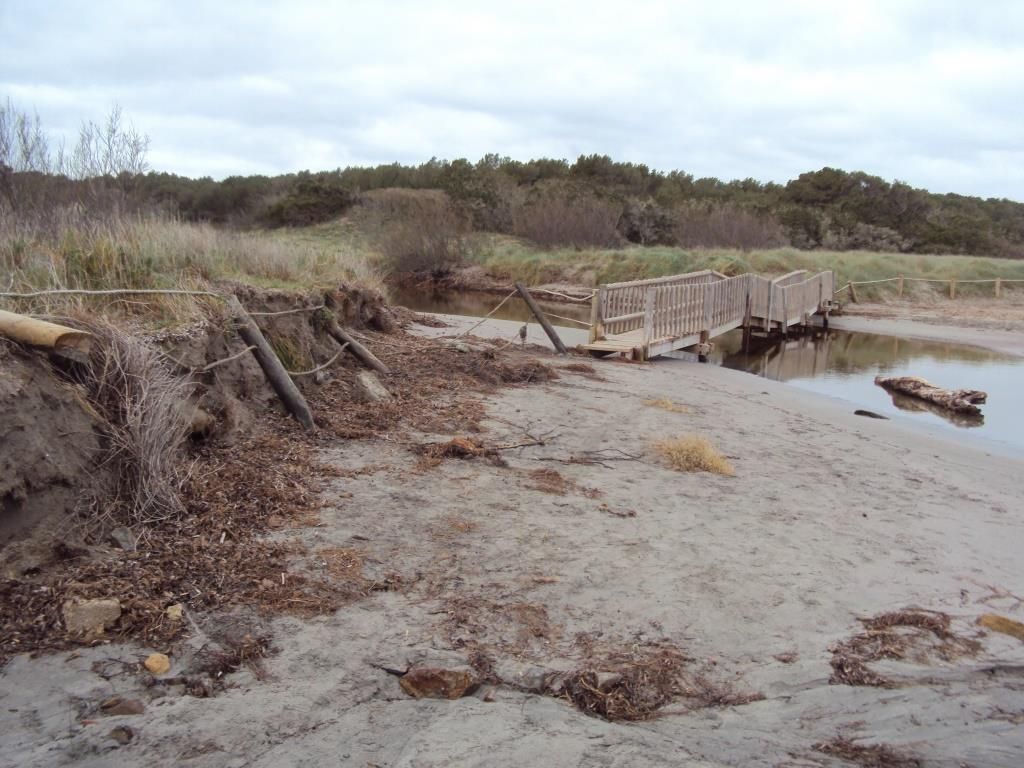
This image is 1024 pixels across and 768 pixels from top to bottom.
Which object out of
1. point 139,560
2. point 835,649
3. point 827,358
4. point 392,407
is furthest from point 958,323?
point 139,560

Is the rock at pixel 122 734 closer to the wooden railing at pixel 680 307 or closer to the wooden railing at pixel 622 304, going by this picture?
the wooden railing at pixel 680 307

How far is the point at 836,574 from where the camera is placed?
557 centimetres

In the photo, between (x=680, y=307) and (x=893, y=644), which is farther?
(x=680, y=307)

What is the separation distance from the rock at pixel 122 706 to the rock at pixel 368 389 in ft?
18.6

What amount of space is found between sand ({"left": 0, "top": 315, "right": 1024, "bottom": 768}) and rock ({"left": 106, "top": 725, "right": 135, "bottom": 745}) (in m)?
0.03

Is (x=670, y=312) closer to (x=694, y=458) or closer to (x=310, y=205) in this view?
(x=694, y=458)

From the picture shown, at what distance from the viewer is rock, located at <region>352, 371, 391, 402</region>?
916cm

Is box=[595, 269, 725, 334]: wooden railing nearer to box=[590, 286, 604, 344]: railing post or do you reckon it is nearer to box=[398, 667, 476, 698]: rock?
box=[590, 286, 604, 344]: railing post

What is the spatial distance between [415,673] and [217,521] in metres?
1.97

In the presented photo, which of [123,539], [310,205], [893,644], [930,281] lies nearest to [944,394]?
[893,644]

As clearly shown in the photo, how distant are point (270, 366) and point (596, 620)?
4.34 metres

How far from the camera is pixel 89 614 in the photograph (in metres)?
3.97

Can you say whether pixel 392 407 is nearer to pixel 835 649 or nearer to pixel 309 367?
pixel 309 367

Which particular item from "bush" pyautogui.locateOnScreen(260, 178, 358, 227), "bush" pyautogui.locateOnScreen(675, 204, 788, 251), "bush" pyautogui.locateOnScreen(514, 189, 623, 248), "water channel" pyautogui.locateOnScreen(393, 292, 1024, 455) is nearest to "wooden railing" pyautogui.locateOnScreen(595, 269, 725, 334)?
"water channel" pyautogui.locateOnScreen(393, 292, 1024, 455)
